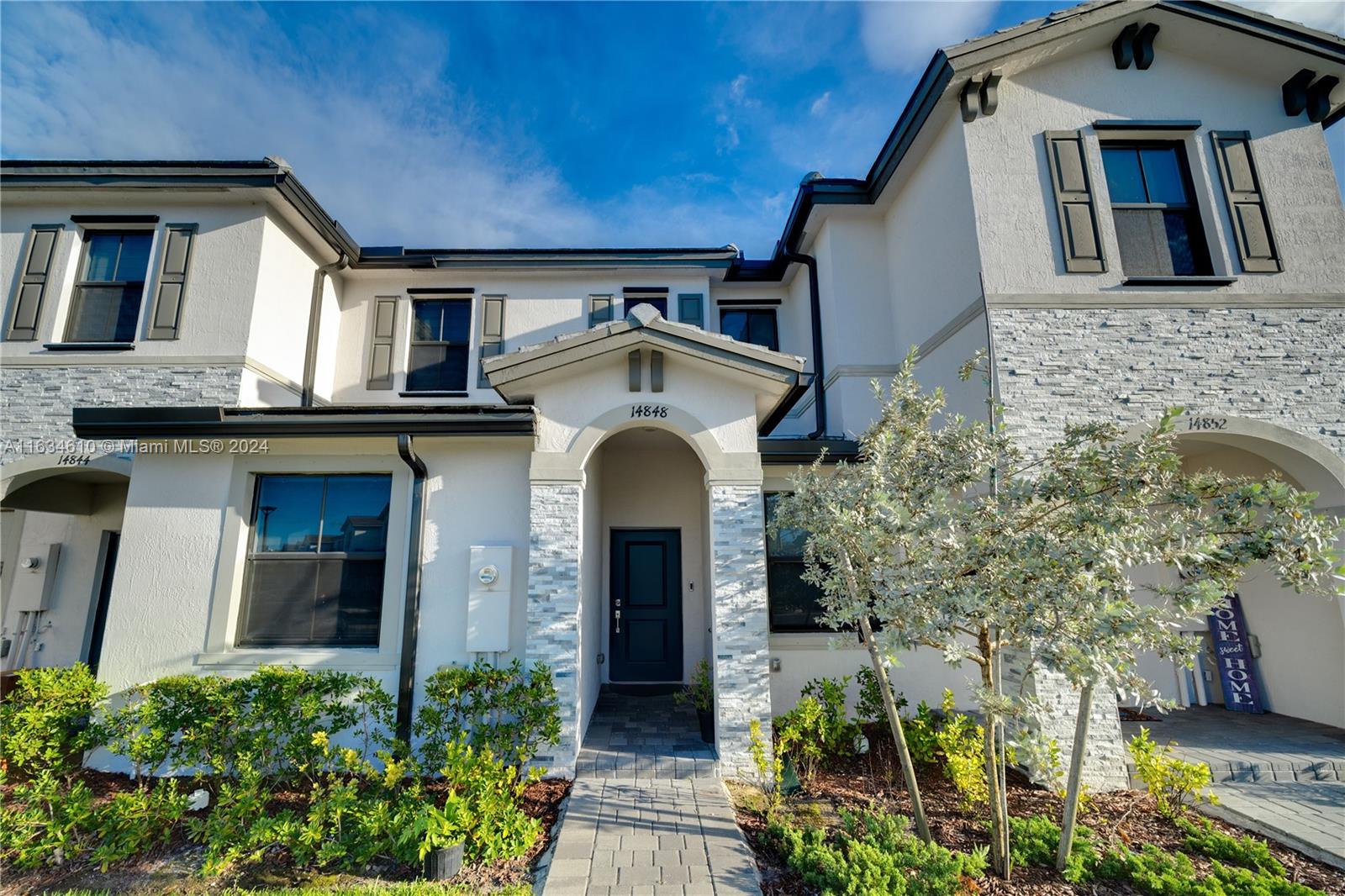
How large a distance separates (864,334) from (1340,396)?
562 centimetres

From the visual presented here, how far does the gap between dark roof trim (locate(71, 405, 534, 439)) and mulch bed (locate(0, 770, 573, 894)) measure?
13.0ft

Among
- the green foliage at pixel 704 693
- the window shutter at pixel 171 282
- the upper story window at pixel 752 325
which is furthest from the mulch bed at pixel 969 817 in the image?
the window shutter at pixel 171 282

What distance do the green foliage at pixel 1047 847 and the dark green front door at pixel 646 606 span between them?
523cm

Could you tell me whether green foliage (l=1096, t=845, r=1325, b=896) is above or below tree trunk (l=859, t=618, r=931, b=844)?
below

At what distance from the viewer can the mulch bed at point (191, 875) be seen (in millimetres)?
4371

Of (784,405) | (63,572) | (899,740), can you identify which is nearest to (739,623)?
(899,740)

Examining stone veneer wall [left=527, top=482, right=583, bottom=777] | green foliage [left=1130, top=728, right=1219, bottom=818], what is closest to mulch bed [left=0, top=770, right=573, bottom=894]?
stone veneer wall [left=527, top=482, right=583, bottom=777]

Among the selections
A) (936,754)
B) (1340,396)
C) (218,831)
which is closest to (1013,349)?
(1340,396)

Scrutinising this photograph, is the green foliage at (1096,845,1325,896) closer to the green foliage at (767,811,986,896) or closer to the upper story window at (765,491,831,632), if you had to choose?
the green foliage at (767,811,986,896)

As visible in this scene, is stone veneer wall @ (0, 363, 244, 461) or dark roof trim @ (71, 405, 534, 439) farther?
stone veneer wall @ (0, 363, 244, 461)

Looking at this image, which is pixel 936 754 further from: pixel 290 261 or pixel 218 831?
pixel 290 261

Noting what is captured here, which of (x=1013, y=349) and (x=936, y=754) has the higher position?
(x=1013, y=349)

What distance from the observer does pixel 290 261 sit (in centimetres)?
895

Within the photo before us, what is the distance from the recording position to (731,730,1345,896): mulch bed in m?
4.30
